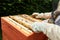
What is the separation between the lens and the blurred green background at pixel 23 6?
4.38m

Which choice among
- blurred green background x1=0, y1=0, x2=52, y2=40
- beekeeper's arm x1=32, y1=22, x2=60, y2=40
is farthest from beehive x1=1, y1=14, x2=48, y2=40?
blurred green background x1=0, y1=0, x2=52, y2=40

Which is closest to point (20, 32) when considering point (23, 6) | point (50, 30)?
point (50, 30)

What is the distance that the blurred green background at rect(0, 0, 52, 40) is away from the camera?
14.4ft

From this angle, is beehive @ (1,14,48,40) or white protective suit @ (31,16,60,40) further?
beehive @ (1,14,48,40)

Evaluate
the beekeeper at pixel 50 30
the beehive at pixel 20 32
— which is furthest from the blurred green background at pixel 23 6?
the beekeeper at pixel 50 30

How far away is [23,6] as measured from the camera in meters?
4.55

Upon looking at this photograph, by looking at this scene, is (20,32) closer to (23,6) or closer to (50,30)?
(50,30)

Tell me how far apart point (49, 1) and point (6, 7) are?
44.8 inches

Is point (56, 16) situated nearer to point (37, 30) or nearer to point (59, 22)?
point (59, 22)

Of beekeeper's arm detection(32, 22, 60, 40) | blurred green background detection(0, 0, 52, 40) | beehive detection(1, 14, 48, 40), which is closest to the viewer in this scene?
beekeeper's arm detection(32, 22, 60, 40)

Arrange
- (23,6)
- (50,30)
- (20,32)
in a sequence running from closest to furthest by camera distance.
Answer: (50,30)
(20,32)
(23,6)

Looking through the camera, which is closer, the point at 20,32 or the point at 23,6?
the point at 20,32

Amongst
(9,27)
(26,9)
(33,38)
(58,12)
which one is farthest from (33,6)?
(33,38)

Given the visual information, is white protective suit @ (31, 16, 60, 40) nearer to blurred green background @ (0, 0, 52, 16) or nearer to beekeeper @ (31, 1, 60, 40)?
beekeeper @ (31, 1, 60, 40)
